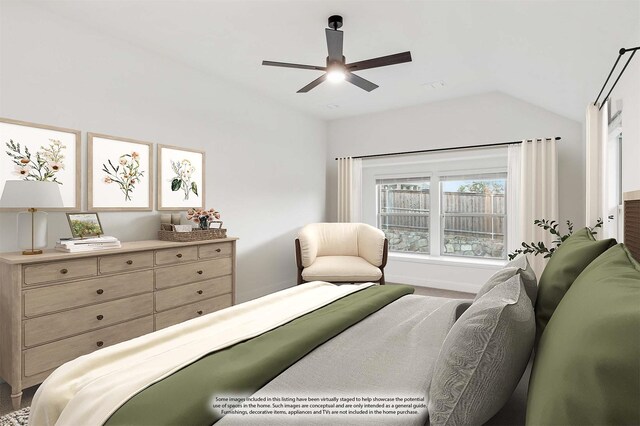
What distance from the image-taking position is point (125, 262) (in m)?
2.65

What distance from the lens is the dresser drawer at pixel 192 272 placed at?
9.56 feet

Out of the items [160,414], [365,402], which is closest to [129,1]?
[160,414]

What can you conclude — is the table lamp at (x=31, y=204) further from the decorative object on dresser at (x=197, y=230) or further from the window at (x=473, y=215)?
the window at (x=473, y=215)

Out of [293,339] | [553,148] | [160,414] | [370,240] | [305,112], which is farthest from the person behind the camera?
[305,112]

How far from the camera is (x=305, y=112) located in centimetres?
529

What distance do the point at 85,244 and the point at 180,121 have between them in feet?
5.36

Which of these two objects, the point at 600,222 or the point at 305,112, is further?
the point at 305,112

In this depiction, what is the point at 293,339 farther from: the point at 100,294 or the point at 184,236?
the point at 184,236

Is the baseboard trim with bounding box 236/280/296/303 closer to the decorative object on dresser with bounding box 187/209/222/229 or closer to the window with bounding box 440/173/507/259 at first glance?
the decorative object on dresser with bounding box 187/209/222/229

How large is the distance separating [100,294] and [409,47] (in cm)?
326

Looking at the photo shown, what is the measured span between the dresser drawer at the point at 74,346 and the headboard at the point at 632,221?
3185 mm

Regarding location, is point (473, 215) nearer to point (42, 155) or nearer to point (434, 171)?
point (434, 171)

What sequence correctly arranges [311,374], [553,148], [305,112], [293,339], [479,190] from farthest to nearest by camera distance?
1. [305,112]
2. [479,190]
3. [553,148]
4. [293,339]
5. [311,374]

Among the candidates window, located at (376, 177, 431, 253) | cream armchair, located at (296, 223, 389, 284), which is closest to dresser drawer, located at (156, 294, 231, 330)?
cream armchair, located at (296, 223, 389, 284)
